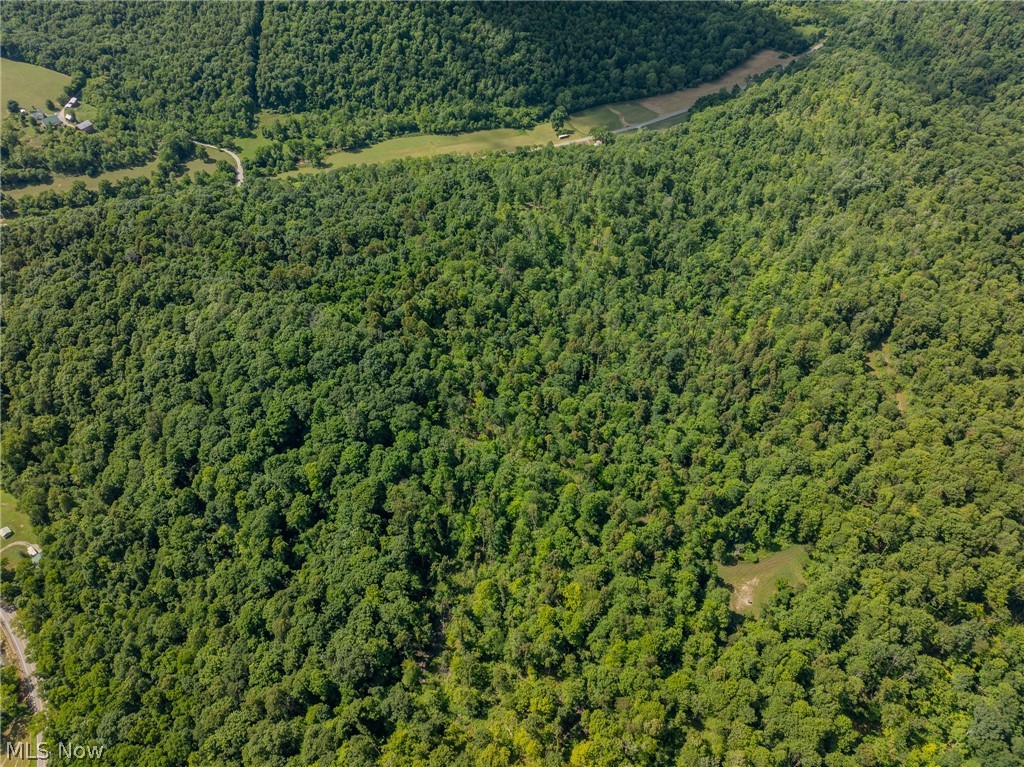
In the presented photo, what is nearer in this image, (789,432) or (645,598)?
(645,598)

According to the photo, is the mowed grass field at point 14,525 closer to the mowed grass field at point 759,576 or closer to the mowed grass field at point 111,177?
the mowed grass field at point 111,177

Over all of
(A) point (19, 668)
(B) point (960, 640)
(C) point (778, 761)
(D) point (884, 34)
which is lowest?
(A) point (19, 668)

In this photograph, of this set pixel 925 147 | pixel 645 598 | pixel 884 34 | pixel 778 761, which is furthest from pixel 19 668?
pixel 884 34

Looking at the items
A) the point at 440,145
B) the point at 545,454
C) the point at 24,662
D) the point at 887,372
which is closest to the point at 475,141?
the point at 440,145

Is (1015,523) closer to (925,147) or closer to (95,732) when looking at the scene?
(925,147)

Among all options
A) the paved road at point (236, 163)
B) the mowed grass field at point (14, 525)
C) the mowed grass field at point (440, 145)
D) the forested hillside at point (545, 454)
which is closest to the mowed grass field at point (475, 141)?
the mowed grass field at point (440, 145)

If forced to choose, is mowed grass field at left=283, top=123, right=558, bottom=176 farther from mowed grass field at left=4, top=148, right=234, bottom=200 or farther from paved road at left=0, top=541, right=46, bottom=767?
paved road at left=0, top=541, right=46, bottom=767

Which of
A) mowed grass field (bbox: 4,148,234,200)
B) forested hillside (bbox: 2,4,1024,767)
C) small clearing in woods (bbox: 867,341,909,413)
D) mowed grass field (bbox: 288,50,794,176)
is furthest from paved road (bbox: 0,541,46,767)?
small clearing in woods (bbox: 867,341,909,413)
